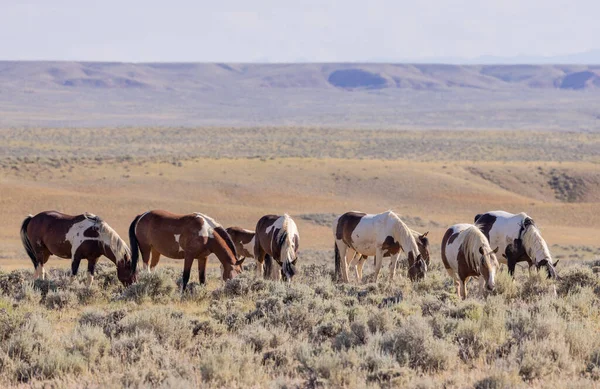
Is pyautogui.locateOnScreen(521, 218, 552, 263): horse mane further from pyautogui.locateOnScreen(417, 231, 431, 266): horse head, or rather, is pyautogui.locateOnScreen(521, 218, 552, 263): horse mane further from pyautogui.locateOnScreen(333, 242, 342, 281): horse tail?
pyautogui.locateOnScreen(333, 242, 342, 281): horse tail

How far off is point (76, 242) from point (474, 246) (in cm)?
664

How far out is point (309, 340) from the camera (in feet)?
32.5

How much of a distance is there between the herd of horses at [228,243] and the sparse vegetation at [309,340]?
85cm

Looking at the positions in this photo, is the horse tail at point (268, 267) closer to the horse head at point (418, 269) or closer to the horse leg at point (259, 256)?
the horse leg at point (259, 256)

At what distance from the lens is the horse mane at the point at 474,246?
12317mm

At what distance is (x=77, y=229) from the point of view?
14375mm

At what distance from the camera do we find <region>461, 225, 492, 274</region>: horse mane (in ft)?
40.4

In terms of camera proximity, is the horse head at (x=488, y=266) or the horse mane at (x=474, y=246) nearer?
the horse head at (x=488, y=266)

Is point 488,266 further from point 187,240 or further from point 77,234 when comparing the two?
point 77,234

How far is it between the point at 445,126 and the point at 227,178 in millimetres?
89722

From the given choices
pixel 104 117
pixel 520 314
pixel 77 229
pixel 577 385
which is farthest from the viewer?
pixel 104 117

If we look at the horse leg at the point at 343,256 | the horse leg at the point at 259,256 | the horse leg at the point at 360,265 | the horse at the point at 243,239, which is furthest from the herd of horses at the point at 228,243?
the horse at the point at 243,239

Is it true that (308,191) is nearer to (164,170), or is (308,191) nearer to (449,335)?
(164,170)

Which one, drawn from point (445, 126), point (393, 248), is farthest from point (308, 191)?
point (445, 126)
